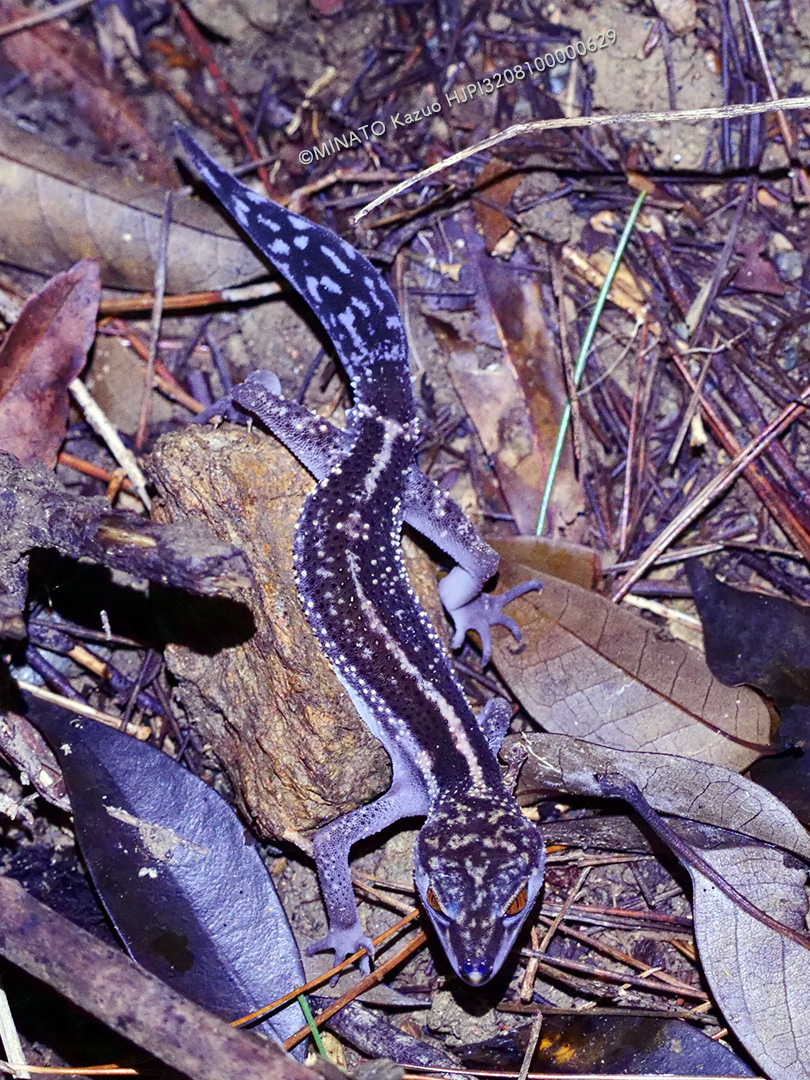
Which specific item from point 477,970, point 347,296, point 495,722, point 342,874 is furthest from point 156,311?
point 477,970

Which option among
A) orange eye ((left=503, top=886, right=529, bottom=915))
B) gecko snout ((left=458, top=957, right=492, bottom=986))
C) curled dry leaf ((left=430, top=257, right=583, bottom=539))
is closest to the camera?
gecko snout ((left=458, top=957, right=492, bottom=986))

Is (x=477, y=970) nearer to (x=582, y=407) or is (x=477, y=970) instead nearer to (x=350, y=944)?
(x=350, y=944)

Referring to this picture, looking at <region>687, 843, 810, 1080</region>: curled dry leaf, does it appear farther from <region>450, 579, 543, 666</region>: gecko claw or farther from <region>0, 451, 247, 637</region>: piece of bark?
<region>0, 451, 247, 637</region>: piece of bark

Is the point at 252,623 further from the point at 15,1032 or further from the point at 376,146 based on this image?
the point at 376,146

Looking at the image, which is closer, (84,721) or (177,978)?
(177,978)

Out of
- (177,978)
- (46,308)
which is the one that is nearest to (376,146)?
(46,308)

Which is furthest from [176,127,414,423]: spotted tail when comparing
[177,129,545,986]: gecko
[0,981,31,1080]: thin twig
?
[0,981,31,1080]: thin twig

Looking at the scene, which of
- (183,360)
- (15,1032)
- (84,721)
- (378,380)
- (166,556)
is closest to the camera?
(166,556)
